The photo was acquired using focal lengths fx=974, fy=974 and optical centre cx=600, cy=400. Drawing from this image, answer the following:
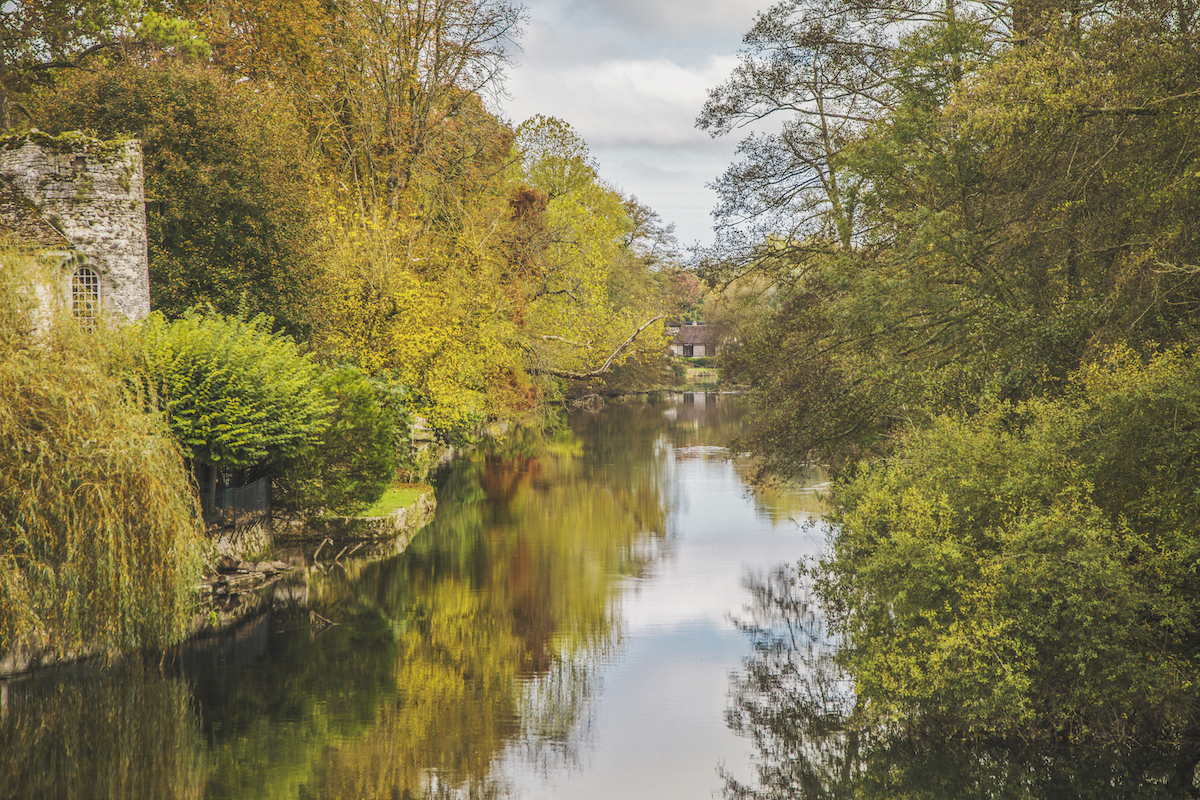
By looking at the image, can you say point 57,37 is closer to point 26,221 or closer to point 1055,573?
point 26,221

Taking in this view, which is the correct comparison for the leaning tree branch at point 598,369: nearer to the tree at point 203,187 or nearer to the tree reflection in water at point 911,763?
the tree at point 203,187

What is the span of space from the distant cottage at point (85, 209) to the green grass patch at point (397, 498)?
6352 mm

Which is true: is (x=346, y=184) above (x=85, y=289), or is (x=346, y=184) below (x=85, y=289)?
above

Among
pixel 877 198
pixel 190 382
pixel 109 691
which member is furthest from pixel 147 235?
pixel 877 198

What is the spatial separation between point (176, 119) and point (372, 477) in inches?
343

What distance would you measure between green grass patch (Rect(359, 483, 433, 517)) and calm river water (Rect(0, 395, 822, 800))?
3.03 feet

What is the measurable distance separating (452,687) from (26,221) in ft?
38.4

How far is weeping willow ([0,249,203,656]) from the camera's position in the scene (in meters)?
10.4

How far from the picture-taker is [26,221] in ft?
57.3

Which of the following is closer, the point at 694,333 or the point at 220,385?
the point at 220,385

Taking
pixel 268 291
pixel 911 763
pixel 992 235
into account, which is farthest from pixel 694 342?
pixel 911 763

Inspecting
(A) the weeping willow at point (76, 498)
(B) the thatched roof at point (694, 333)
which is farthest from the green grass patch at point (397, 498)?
(B) the thatched roof at point (694, 333)

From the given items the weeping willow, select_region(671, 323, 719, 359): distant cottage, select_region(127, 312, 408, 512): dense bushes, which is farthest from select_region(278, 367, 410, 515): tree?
select_region(671, 323, 719, 359): distant cottage

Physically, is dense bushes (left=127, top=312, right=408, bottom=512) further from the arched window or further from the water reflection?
the arched window
